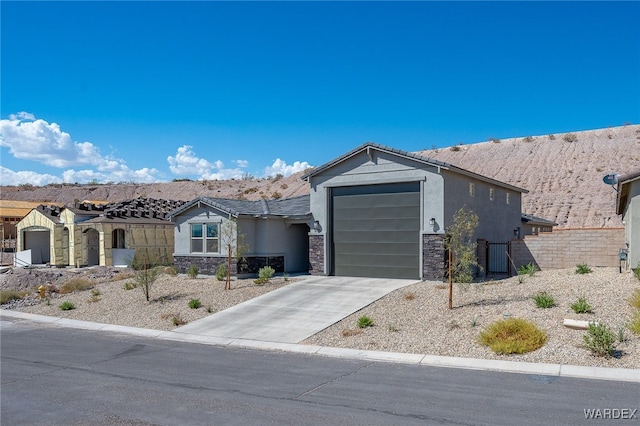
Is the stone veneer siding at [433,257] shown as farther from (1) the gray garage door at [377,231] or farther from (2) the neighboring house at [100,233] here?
(2) the neighboring house at [100,233]

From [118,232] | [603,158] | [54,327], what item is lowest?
[54,327]

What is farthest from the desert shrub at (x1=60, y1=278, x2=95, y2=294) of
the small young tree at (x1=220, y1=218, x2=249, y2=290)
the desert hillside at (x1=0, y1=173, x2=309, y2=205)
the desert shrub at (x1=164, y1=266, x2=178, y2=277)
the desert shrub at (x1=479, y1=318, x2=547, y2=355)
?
the desert hillside at (x1=0, y1=173, x2=309, y2=205)

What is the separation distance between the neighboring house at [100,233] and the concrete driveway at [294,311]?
15.3m

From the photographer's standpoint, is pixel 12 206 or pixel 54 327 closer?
pixel 54 327

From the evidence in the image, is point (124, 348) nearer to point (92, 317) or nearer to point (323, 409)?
point (92, 317)

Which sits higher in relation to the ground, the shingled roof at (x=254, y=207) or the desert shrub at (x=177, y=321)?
the shingled roof at (x=254, y=207)

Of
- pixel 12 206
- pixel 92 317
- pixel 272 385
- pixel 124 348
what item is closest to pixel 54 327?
pixel 92 317

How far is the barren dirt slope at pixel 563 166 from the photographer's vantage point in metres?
48.7

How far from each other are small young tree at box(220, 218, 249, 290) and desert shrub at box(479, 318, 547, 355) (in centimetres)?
1270

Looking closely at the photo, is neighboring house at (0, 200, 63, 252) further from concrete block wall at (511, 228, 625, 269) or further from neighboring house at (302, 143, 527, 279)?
concrete block wall at (511, 228, 625, 269)

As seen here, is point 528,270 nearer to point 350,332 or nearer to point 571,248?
point 571,248

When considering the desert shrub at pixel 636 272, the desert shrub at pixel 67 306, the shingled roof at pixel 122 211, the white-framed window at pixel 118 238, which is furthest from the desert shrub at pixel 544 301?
the white-framed window at pixel 118 238

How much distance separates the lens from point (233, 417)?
8.41m

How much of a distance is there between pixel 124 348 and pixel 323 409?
7.81 metres
